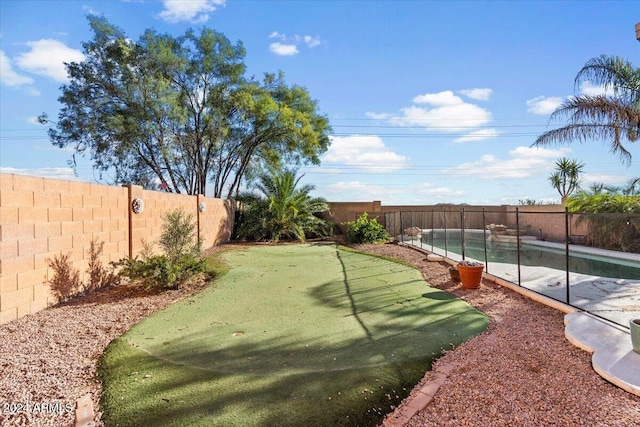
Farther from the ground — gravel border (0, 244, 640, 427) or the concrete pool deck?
the concrete pool deck

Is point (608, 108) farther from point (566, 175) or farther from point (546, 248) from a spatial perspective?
point (566, 175)

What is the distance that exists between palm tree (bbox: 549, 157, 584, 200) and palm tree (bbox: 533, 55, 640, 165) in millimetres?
11478

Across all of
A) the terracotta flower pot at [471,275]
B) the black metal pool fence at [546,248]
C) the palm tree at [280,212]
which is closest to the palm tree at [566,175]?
the black metal pool fence at [546,248]

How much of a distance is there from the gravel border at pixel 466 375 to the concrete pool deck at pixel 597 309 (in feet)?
0.36

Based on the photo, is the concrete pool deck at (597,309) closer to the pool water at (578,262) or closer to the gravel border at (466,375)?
the gravel border at (466,375)

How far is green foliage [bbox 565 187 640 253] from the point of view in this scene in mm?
9898

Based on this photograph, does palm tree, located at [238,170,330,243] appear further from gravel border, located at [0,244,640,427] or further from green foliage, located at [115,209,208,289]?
gravel border, located at [0,244,640,427]

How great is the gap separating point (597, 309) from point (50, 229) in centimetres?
727

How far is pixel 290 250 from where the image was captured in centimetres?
1124

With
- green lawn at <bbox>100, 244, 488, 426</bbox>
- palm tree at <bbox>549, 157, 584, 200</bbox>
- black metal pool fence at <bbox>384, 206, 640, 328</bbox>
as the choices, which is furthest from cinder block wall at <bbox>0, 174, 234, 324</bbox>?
palm tree at <bbox>549, 157, 584, 200</bbox>

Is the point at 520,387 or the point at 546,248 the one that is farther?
the point at 546,248

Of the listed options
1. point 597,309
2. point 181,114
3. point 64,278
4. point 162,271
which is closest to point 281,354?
point 162,271

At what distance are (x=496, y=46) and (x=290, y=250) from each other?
312 inches

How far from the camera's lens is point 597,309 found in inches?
176
